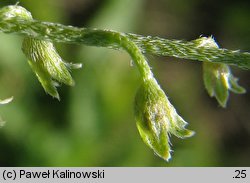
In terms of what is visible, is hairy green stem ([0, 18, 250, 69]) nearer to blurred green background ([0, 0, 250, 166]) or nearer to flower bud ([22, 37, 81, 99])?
flower bud ([22, 37, 81, 99])

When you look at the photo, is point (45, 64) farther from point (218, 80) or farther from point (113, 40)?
point (218, 80)

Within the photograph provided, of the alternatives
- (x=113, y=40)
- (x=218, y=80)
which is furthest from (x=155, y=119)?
(x=218, y=80)

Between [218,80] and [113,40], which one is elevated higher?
[113,40]

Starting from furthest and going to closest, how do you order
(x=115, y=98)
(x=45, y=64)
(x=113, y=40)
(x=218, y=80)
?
(x=115, y=98) < (x=218, y=80) < (x=45, y=64) < (x=113, y=40)

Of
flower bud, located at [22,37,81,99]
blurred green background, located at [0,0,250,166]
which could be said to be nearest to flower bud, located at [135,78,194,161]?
flower bud, located at [22,37,81,99]

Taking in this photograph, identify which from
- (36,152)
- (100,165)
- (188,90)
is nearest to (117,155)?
(100,165)

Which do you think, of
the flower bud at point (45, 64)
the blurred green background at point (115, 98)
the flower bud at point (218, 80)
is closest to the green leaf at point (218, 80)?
the flower bud at point (218, 80)
